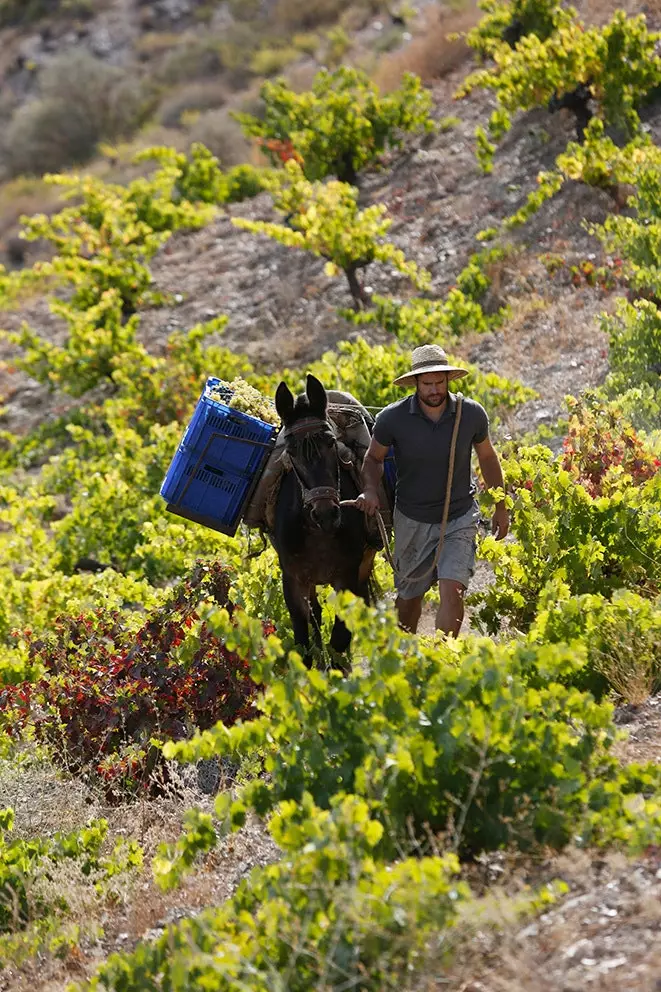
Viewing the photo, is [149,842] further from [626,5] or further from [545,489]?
[626,5]

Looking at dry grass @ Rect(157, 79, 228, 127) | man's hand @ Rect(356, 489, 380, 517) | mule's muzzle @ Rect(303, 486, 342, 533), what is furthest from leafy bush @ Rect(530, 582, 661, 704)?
dry grass @ Rect(157, 79, 228, 127)

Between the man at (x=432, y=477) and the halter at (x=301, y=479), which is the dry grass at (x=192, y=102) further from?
the man at (x=432, y=477)

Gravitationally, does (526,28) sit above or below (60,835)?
above

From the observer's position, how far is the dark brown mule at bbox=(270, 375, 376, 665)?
6.71 m

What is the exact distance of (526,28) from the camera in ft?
66.3

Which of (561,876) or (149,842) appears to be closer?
(561,876)

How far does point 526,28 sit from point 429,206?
3.83m

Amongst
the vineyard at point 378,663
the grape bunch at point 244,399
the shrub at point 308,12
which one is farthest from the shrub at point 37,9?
the grape bunch at point 244,399

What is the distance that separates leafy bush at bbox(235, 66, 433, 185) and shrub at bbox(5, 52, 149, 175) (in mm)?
17180

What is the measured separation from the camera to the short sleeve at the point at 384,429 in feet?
21.3

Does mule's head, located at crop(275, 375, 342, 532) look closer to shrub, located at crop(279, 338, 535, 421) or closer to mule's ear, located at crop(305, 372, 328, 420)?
mule's ear, located at crop(305, 372, 328, 420)

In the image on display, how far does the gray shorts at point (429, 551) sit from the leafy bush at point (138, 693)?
3.72ft

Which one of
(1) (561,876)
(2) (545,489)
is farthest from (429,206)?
(1) (561,876)

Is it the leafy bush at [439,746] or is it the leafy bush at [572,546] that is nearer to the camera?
the leafy bush at [439,746]
